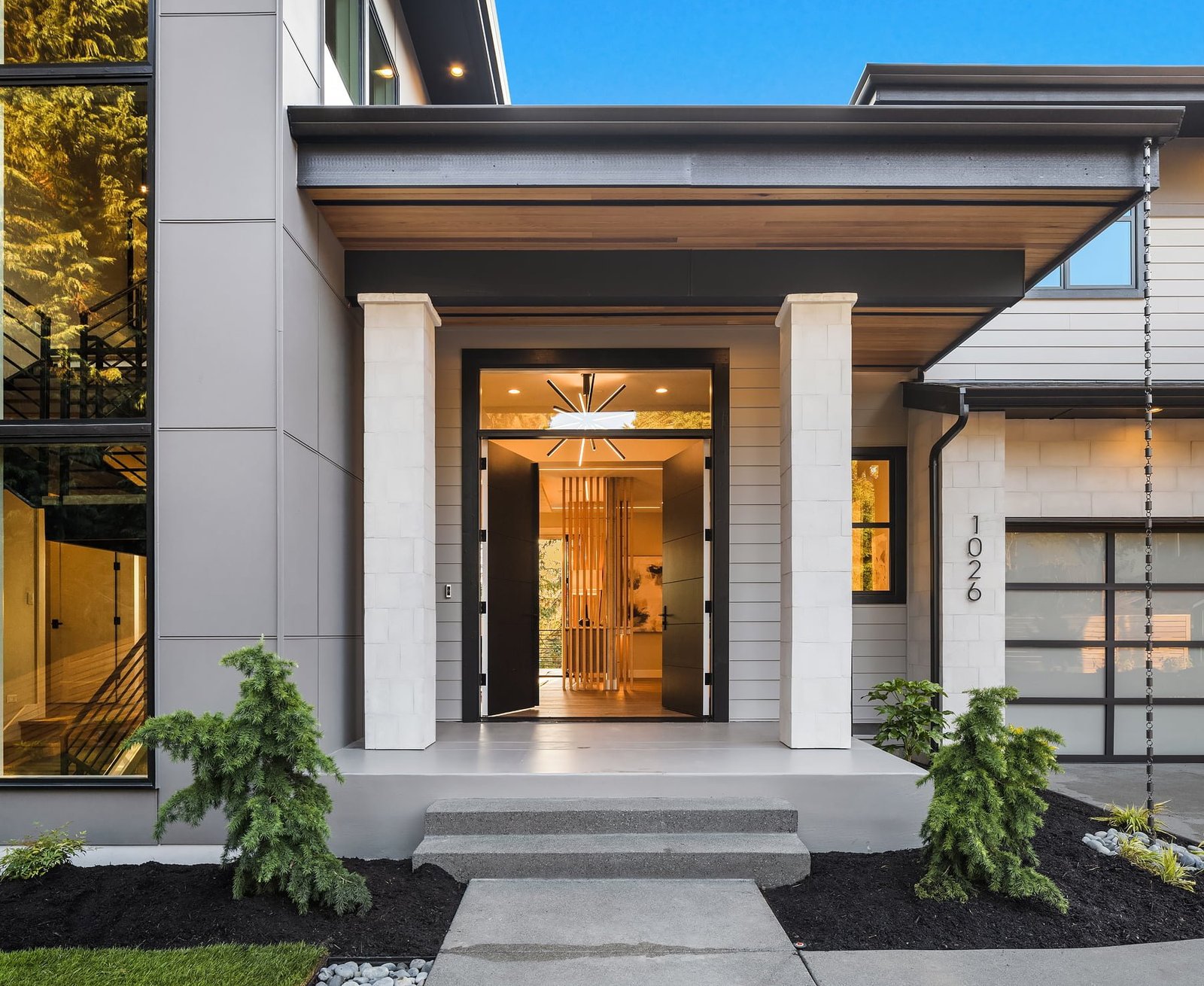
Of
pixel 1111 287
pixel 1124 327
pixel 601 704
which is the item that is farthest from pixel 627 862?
pixel 1111 287

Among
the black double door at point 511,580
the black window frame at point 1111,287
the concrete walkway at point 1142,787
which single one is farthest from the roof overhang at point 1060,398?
the black double door at point 511,580

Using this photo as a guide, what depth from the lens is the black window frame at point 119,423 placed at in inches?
186

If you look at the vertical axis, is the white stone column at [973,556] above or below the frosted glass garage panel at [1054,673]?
above

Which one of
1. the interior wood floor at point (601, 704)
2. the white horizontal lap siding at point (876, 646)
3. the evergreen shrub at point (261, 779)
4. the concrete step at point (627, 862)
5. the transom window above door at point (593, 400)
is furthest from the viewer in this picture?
the white horizontal lap siding at point (876, 646)

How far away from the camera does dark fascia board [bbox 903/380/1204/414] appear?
7176 mm

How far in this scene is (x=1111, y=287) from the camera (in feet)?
27.0

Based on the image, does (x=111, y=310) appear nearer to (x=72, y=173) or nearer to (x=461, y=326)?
(x=72, y=173)

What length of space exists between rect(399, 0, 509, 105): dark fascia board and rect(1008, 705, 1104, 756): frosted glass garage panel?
7.42 meters

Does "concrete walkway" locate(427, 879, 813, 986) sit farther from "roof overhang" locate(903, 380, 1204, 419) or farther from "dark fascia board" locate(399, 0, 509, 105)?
"dark fascia board" locate(399, 0, 509, 105)

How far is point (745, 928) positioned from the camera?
391cm

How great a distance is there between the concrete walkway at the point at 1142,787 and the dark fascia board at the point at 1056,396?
2768 millimetres

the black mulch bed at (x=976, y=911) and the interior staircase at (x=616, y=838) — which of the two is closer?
the black mulch bed at (x=976, y=911)

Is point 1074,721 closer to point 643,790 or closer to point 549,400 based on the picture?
point 643,790

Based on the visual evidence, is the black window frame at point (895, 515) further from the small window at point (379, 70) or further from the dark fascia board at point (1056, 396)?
the small window at point (379, 70)
